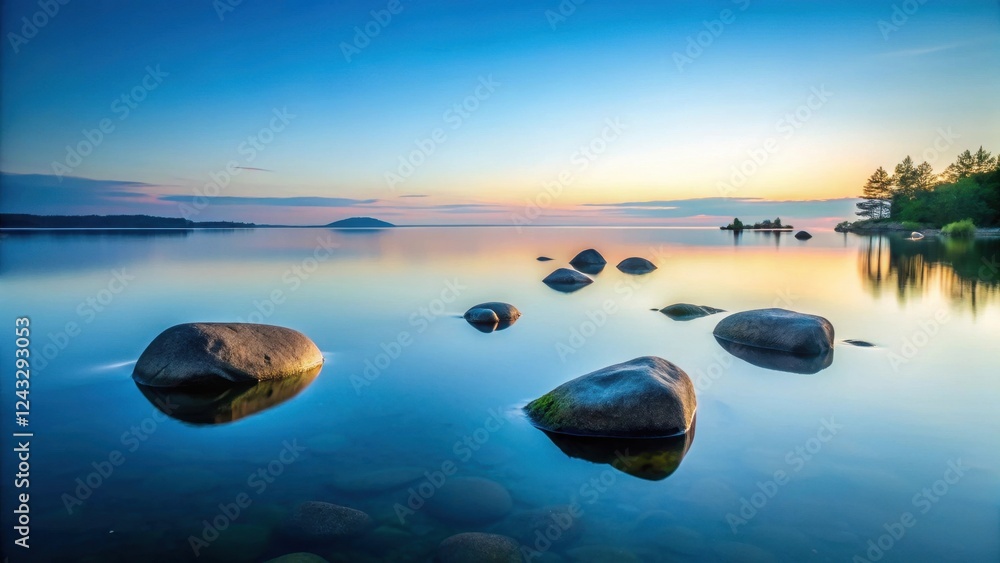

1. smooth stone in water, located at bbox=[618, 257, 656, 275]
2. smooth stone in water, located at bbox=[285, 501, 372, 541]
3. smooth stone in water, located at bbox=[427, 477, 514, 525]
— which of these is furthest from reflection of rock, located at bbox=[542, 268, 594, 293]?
smooth stone in water, located at bbox=[285, 501, 372, 541]

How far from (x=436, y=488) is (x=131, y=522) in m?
3.41

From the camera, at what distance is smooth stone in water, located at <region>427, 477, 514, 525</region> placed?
6375mm

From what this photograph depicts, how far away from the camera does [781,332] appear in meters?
14.2

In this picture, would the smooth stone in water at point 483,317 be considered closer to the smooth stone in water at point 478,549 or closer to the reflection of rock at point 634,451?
the reflection of rock at point 634,451

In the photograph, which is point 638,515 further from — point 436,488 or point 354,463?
point 354,463

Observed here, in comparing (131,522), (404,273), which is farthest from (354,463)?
(404,273)

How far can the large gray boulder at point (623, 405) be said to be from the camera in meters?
8.53

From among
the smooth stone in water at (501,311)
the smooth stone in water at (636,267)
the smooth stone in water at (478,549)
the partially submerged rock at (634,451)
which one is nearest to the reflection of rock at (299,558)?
the smooth stone in water at (478,549)

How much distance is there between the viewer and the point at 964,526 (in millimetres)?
6293

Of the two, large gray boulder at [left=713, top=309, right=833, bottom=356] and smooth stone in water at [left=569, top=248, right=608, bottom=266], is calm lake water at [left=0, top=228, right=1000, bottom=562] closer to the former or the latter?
large gray boulder at [left=713, top=309, right=833, bottom=356]

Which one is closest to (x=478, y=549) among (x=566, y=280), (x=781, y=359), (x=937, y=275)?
(x=781, y=359)

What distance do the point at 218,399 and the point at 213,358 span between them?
90 cm

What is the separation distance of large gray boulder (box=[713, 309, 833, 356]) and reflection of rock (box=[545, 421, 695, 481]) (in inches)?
261

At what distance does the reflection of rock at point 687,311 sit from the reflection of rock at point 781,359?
4572mm
